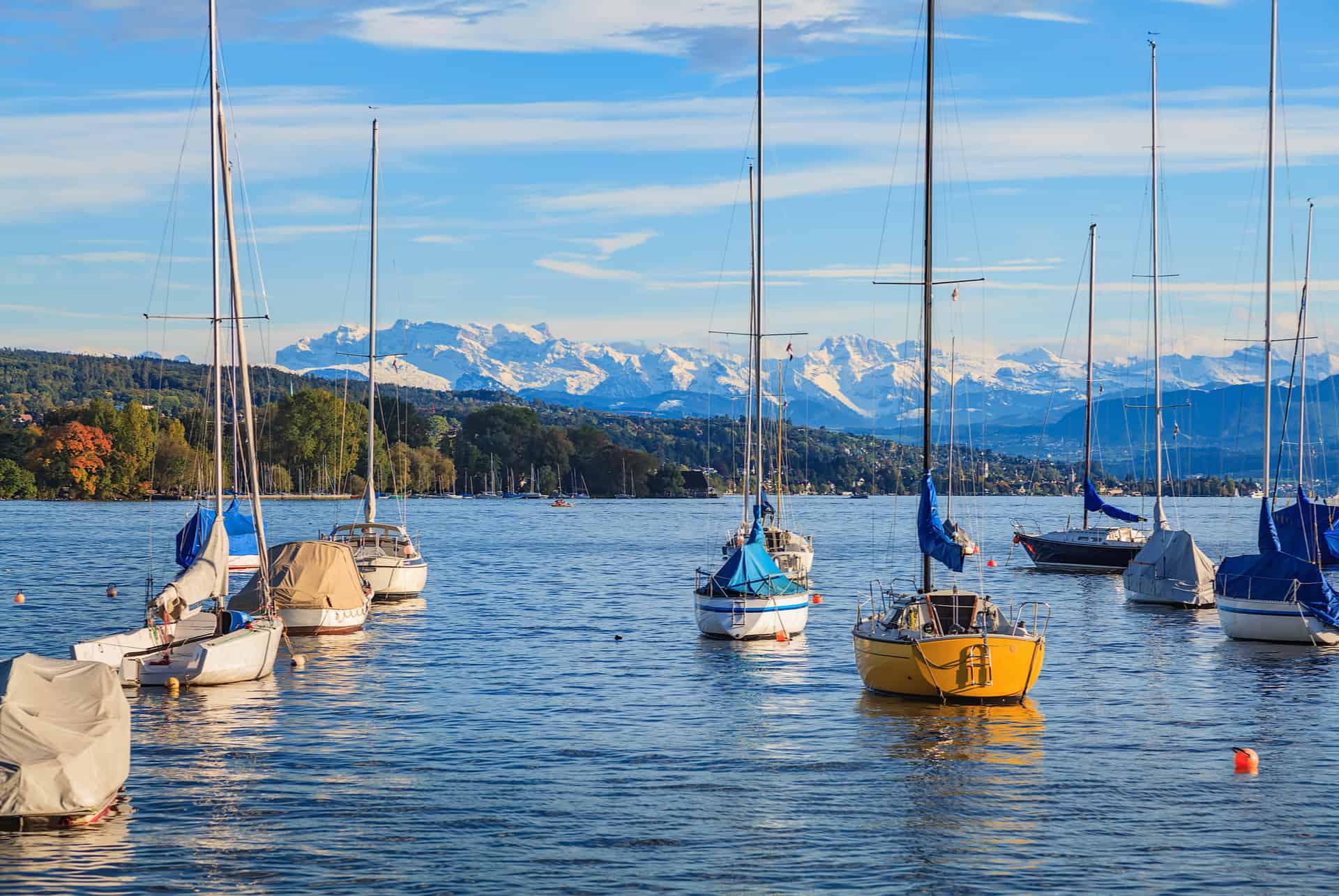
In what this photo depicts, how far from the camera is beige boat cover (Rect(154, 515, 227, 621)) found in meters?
38.5

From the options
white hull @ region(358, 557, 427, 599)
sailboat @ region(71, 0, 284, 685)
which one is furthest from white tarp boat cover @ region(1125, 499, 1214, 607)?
sailboat @ region(71, 0, 284, 685)

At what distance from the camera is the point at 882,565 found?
342ft

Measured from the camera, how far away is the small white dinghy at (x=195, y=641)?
37062mm

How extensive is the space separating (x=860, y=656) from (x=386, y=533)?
34.4 meters

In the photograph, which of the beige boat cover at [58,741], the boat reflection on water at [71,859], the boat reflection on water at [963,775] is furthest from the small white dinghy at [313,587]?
the boat reflection on water at [71,859]

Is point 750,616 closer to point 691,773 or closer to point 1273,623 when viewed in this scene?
point 1273,623

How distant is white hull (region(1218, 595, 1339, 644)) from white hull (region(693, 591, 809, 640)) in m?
14.5

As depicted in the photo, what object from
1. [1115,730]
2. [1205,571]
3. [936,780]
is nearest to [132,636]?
[936,780]

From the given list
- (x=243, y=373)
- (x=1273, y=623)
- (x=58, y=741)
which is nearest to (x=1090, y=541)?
A: (x=1273, y=623)

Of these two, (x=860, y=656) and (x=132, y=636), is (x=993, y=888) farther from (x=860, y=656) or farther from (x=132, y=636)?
(x=132, y=636)

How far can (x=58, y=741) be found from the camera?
23.4m

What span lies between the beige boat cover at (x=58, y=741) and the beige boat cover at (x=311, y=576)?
23.3 meters

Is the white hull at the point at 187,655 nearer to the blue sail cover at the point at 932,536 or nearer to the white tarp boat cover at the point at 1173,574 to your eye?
the blue sail cover at the point at 932,536

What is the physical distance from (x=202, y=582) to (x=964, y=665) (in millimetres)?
20262
